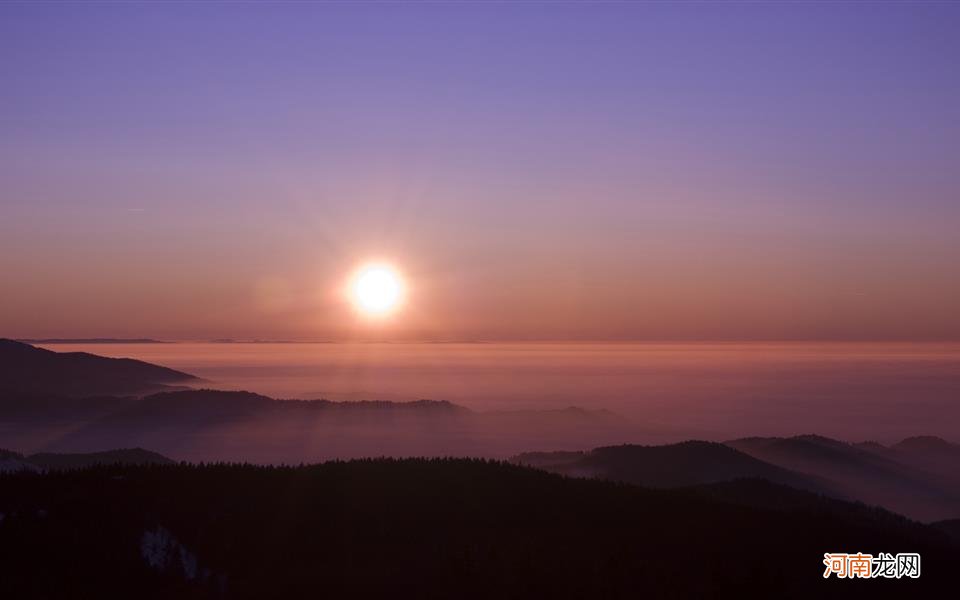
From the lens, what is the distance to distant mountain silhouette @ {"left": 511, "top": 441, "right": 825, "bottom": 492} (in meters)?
108

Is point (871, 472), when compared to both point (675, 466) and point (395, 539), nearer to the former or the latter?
point (675, 466)

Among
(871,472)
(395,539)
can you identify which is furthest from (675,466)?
(395,539)

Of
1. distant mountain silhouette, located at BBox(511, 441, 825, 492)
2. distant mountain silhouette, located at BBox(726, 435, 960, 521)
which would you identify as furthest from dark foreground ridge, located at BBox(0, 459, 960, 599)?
distant mountain silhouette, located at BBox(726, 435, 960, 521)

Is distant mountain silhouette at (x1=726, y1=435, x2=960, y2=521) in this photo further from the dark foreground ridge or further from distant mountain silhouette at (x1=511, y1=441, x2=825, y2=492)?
the dark foreground ridge

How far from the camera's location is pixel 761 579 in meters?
27.0

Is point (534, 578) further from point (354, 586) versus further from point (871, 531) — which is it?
point (871, 531)

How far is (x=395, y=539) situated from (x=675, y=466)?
84980 millimetres

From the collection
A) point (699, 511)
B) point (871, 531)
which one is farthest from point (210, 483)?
point (871, 531)

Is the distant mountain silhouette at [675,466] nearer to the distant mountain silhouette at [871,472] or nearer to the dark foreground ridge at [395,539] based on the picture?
the distant mountain silhouette at [871,472]

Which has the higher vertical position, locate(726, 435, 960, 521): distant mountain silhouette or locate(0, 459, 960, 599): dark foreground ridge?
locate(726, 435, 960, 521): distant mountain silhouette

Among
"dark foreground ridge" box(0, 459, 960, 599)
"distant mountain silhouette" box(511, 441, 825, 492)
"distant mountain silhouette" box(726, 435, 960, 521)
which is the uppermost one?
"distant mountain silhouette" box(726, 435, 960, 521)

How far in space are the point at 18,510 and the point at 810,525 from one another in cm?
3023

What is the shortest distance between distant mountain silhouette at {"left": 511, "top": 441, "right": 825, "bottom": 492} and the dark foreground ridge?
224 ft

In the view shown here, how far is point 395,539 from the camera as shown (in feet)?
104
